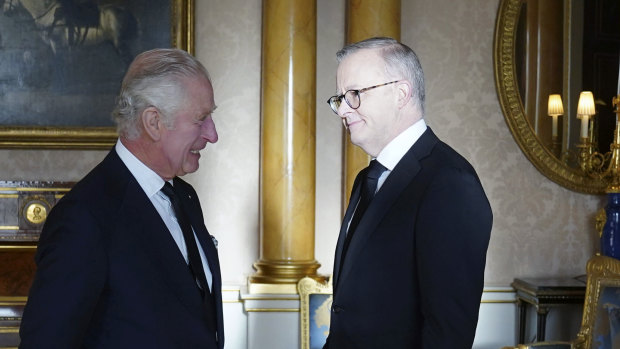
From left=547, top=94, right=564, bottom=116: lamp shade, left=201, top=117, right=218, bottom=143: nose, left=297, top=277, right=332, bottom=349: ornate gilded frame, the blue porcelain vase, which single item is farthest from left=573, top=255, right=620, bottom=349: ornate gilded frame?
left=201, top=117, right=218, bottom=143: nose

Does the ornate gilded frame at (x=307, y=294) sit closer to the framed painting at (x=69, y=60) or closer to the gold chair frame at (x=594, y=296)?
the gold chair frame at (x=594, y=296)

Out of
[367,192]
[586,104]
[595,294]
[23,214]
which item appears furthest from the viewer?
[586,104]

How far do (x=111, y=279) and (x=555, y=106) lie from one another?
13.3ft

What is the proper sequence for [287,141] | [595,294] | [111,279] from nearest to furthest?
[111,279]
[595,294]
[287,141]

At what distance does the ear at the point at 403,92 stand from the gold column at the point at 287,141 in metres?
2.83

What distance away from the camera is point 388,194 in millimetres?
2064

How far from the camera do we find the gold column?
16.1ft

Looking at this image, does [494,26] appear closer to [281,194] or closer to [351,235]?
[281,194]

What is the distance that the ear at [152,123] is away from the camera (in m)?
2.01

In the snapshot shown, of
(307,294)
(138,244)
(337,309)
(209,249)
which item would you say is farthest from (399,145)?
(307,294)

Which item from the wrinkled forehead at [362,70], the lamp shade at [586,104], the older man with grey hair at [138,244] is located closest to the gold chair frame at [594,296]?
the lamp shade at [586,104]

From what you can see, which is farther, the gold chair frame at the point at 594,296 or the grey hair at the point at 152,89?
the gold chair frame at the point at 594,296

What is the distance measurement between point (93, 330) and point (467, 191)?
3.13ft

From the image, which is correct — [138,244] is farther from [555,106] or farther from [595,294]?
[555,106]
